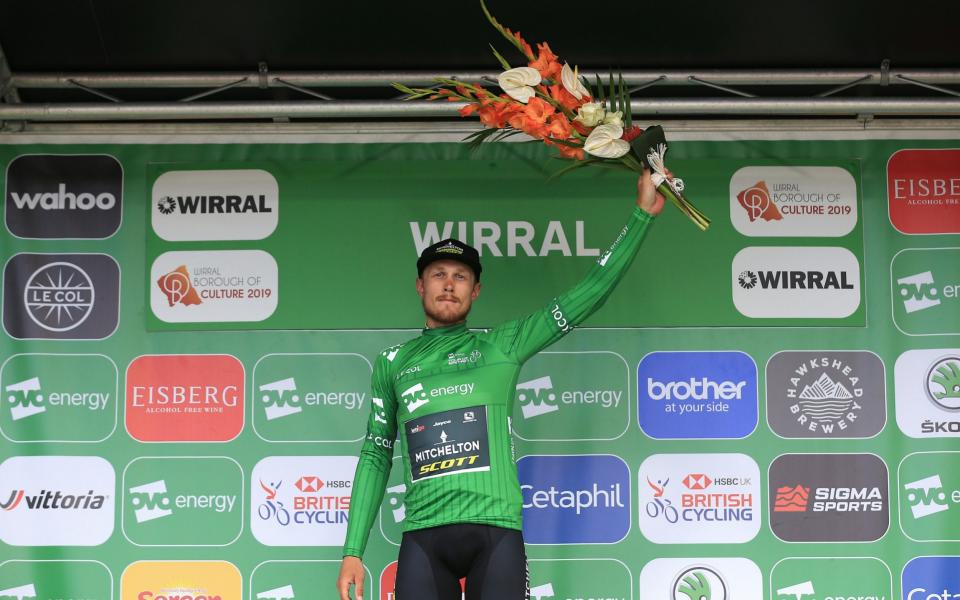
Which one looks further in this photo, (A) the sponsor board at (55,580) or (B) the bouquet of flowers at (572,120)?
(A) the sponsor board at (55,580)

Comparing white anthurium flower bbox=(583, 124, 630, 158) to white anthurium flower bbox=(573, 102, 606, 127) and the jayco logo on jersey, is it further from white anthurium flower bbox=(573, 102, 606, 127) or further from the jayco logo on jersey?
the jayco logo on jersey

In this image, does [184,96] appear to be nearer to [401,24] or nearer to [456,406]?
[401,24]

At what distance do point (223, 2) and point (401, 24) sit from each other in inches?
23.2

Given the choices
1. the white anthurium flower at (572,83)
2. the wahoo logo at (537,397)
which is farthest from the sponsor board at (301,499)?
the white anthurium flower at (572,83)

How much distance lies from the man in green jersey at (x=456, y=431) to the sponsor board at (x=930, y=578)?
168cm

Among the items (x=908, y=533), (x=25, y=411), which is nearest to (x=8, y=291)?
(x=25, y=411)

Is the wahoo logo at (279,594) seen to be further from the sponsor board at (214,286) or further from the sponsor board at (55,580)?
the sponsor board at (214,286)

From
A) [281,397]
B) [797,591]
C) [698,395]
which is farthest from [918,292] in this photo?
[281,397]

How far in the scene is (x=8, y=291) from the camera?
3.93 meters

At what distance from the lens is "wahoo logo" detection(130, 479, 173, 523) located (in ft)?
12.6

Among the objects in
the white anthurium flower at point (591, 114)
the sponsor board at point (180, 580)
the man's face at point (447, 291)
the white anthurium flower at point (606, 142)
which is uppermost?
the white anthurium flower at point (591, 114)

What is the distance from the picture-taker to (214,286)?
3.93 meters

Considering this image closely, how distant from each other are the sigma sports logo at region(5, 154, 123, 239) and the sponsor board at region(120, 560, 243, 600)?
1.22m

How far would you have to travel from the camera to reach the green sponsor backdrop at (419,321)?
3.81 meters
